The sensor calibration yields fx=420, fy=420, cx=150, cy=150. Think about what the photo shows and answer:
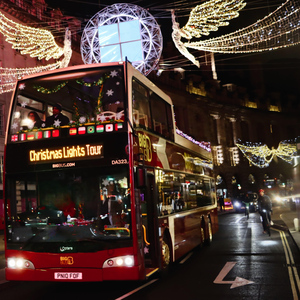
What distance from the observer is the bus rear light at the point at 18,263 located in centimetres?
777

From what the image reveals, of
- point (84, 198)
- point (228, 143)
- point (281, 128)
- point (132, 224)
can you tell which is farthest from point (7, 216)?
point (281, 128)

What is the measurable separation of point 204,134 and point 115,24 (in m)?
50.4

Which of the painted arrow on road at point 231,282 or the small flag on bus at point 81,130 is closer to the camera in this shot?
the small flag on bus at point 81,130

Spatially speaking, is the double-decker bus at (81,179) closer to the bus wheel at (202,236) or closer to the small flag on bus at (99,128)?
the small flag on bus at (99,128)

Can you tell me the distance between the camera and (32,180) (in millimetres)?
7961

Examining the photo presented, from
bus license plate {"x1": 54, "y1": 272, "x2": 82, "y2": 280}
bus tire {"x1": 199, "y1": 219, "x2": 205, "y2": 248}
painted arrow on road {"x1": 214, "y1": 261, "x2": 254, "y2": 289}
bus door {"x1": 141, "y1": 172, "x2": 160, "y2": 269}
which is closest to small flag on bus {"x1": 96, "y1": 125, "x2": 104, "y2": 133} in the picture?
bus door {"x1": 141, "y1": 172, "x2": 160, "y2": 269}

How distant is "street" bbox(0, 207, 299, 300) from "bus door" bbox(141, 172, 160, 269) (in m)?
0.56

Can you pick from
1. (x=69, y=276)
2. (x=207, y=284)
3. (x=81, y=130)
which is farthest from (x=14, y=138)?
(x=207, y=284)

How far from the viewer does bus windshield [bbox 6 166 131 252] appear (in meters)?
7.57

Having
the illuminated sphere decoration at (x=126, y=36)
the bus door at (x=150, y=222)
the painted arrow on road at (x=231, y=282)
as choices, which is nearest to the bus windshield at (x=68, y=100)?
the bus door at (x=150, y=222)

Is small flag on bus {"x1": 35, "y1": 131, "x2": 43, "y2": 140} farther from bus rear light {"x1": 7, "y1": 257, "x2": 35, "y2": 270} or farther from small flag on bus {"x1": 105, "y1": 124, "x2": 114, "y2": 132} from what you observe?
bus rear light {"x1": 7, "y1": 257, "x2": 35, "y2": 270}

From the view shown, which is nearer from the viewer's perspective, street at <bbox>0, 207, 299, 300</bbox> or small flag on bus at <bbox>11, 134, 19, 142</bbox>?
street at <bbox>0, 207, 299, 300</bbox>

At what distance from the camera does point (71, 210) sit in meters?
7.64

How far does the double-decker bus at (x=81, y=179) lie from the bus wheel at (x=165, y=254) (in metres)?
0.11
